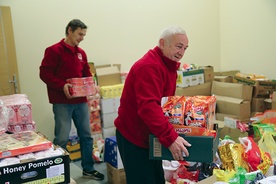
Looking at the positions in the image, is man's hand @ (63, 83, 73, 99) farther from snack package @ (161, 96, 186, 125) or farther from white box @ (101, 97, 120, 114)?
snack package @ (161, 96, 186, 125)

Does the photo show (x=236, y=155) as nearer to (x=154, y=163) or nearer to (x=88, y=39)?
(x=154, y=163)

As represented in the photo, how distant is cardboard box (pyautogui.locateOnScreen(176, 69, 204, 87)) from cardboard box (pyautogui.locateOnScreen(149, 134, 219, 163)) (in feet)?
8.68

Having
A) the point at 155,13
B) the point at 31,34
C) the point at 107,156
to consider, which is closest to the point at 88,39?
the point at 31,34

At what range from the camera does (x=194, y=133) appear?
59.0 inches

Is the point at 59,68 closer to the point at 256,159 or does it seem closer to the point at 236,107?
the point at 256,159

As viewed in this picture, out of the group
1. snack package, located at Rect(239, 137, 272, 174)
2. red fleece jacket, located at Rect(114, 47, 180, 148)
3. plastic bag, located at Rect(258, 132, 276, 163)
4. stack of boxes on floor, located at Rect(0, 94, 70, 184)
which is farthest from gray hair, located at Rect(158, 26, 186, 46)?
plastic bag, located at Rect(258, 132, 276, 163)

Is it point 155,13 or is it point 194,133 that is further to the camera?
point 155,13

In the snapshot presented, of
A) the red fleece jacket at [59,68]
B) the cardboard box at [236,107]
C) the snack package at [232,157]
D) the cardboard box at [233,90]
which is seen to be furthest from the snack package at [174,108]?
the cardboard box at [233,90]

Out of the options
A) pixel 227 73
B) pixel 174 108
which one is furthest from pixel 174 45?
pixel 227 73

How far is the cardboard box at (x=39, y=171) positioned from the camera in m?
1.26

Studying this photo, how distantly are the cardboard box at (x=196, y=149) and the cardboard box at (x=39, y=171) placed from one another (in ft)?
1.48

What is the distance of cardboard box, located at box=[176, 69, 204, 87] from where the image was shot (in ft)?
13.5

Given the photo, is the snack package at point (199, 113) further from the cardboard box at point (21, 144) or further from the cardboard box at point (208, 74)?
the cardboard box at point (208, 74)

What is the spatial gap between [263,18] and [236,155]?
291cm
